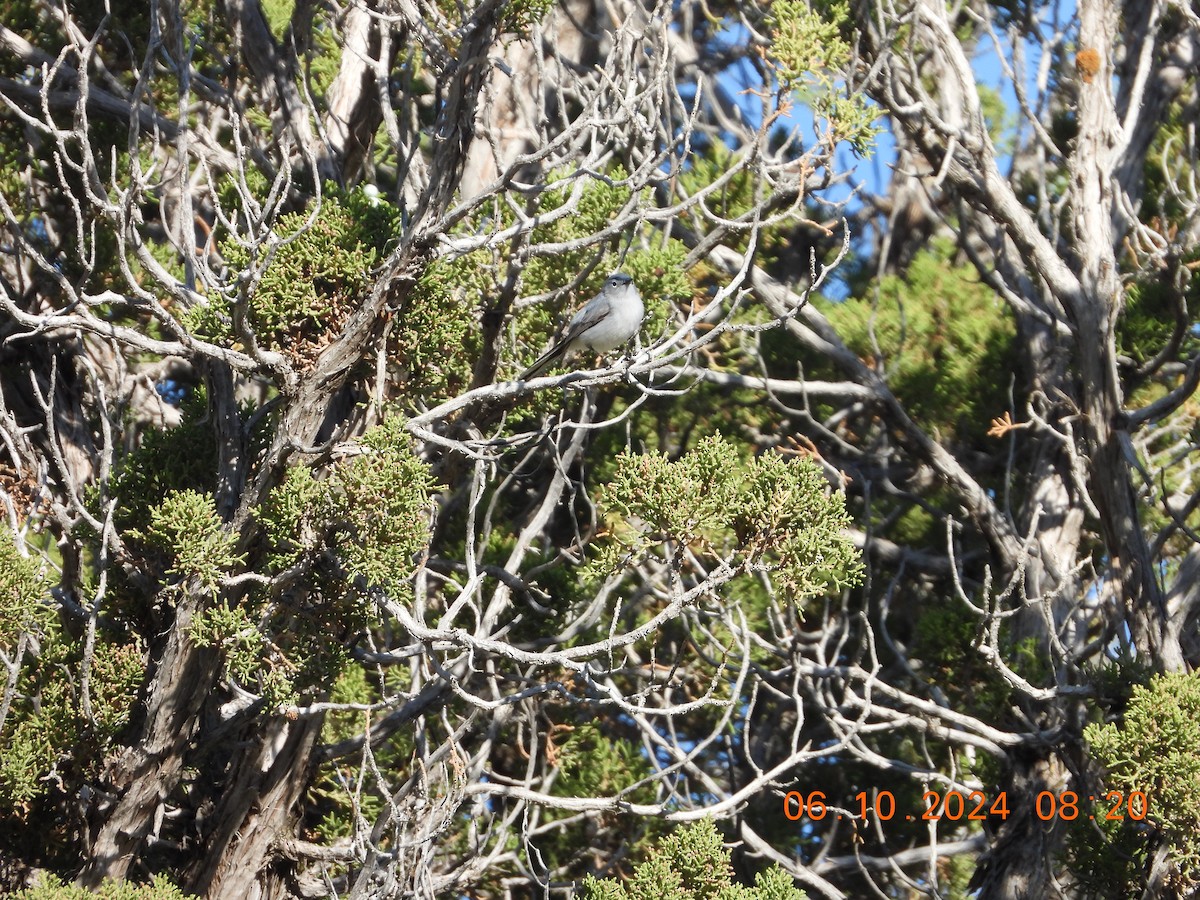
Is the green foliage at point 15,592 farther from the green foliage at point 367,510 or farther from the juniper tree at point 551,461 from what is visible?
the green foliage at point 367,510

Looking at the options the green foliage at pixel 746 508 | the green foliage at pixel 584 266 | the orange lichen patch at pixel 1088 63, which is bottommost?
the green foliage at pixel 746 508

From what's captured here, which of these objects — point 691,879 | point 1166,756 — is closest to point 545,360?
point 691,879

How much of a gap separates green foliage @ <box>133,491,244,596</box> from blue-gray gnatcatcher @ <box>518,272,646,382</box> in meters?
1.64

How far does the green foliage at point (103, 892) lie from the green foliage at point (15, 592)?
96 centimetres

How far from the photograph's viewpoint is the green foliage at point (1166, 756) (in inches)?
220

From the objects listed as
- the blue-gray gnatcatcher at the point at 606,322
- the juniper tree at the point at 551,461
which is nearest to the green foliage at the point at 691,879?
the juniper tree at the point at 551,461

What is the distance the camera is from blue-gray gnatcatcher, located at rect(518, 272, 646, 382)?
19.9 feet

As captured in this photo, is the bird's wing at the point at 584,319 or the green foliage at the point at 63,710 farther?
the bird's wing at the point at 584,319

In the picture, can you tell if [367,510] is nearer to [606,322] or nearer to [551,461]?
[606,322]

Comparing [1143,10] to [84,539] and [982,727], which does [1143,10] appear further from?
[84,539]

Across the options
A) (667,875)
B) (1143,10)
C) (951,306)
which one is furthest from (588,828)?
(1143,10)

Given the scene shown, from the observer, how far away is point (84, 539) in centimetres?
579

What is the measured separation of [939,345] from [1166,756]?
3.81 m
